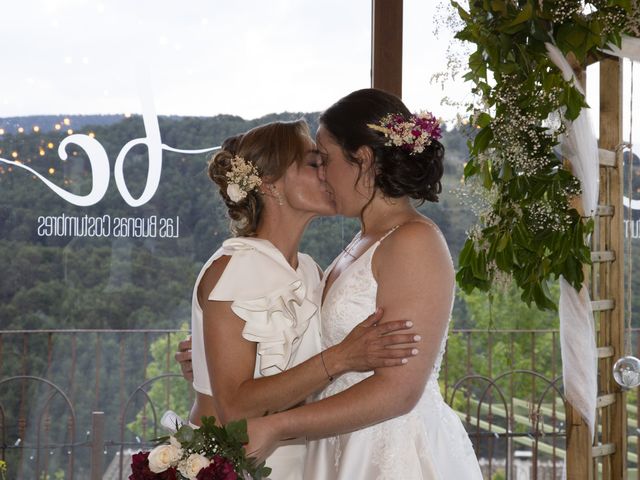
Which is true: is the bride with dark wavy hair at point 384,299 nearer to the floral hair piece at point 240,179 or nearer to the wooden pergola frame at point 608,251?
the floral hair piece at point 240,179

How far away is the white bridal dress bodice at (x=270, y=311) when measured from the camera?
2.13 m

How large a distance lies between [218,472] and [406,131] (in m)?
0.94

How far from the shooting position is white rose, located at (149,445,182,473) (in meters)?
1.59

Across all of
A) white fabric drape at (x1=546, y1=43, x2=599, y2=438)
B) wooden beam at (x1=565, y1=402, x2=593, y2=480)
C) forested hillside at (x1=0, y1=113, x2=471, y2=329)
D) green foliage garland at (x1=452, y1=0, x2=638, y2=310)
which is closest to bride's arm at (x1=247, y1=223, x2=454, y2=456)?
green foliage garland at (x1=452, y1=0, x2=638, y2=310)

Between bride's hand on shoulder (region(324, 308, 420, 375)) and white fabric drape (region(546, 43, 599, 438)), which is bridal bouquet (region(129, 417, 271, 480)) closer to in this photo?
bride's hand on shoulder (region(324, 308, 420, 375))

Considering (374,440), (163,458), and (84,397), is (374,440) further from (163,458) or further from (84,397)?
(84,397)

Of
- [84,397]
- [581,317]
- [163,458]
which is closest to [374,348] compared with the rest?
[163,458]

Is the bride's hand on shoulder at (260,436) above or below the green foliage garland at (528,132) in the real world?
below

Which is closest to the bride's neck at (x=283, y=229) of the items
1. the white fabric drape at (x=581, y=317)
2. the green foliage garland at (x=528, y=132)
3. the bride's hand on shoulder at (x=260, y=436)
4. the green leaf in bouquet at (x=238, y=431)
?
the bride's hand on shoulder at (x=260, y=436)

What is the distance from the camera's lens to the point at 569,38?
3.04 meters

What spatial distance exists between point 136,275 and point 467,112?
5.38ft

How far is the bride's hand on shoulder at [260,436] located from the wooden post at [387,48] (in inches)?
82.8

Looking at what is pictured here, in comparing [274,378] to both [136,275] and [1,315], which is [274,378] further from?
[1,315]

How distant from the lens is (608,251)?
11.7ft
